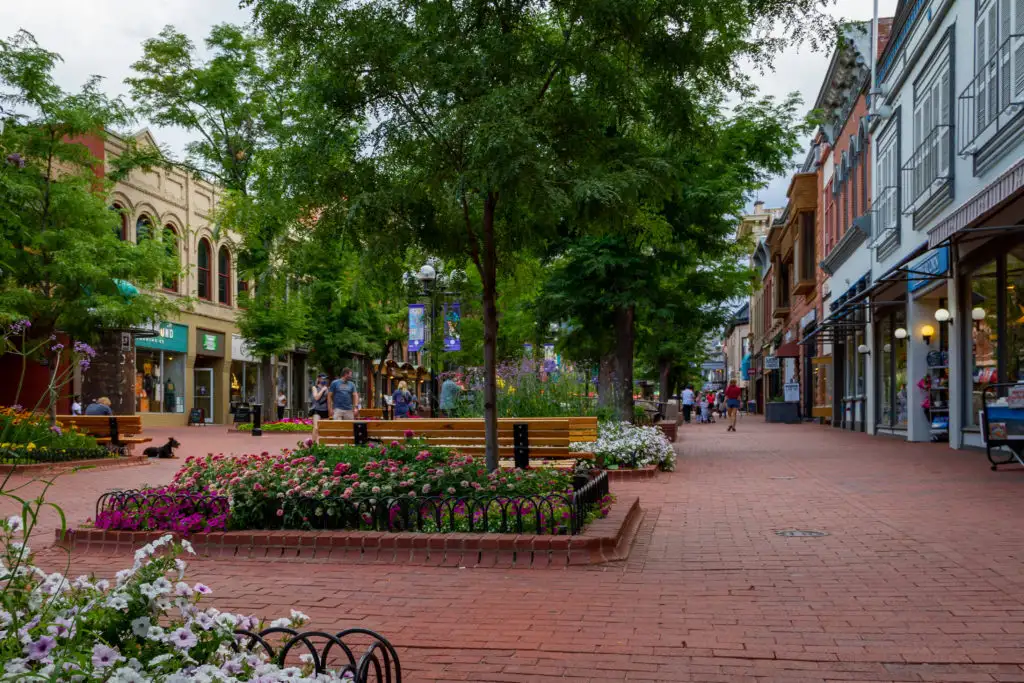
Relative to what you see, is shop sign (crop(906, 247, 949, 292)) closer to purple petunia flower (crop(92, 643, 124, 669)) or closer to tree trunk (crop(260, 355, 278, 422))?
purple petunia flower (crop(92, 643, 124, 669))

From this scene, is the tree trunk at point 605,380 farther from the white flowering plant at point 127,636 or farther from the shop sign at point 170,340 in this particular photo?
the shop sign at point 170,340

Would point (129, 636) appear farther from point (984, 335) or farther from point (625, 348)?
point (984, 335)

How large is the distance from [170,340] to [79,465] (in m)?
22.7

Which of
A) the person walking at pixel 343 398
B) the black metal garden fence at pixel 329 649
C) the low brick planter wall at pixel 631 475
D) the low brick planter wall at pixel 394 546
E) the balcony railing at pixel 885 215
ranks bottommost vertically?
the low brick planter wall at pixel 631 475

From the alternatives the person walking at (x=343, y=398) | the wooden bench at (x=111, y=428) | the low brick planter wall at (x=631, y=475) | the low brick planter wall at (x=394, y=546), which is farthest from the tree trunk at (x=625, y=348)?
the low brick planter wall at (x=394, y=546)

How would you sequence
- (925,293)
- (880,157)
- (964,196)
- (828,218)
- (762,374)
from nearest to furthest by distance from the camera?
(964,196) → (925,293) → (880,157) → (828,218) → (762,374)

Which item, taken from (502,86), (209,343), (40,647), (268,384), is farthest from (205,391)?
(40,647)

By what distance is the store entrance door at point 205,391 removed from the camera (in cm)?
4191

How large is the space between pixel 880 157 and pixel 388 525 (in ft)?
71.2

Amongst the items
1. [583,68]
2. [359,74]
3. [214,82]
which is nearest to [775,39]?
[583,68]

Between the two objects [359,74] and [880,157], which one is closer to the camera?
[359,74]

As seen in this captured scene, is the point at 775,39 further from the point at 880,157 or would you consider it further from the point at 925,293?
the point at 880,157

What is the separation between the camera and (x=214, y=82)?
33.7 metres

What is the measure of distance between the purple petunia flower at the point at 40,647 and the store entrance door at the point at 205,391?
40.4 m
